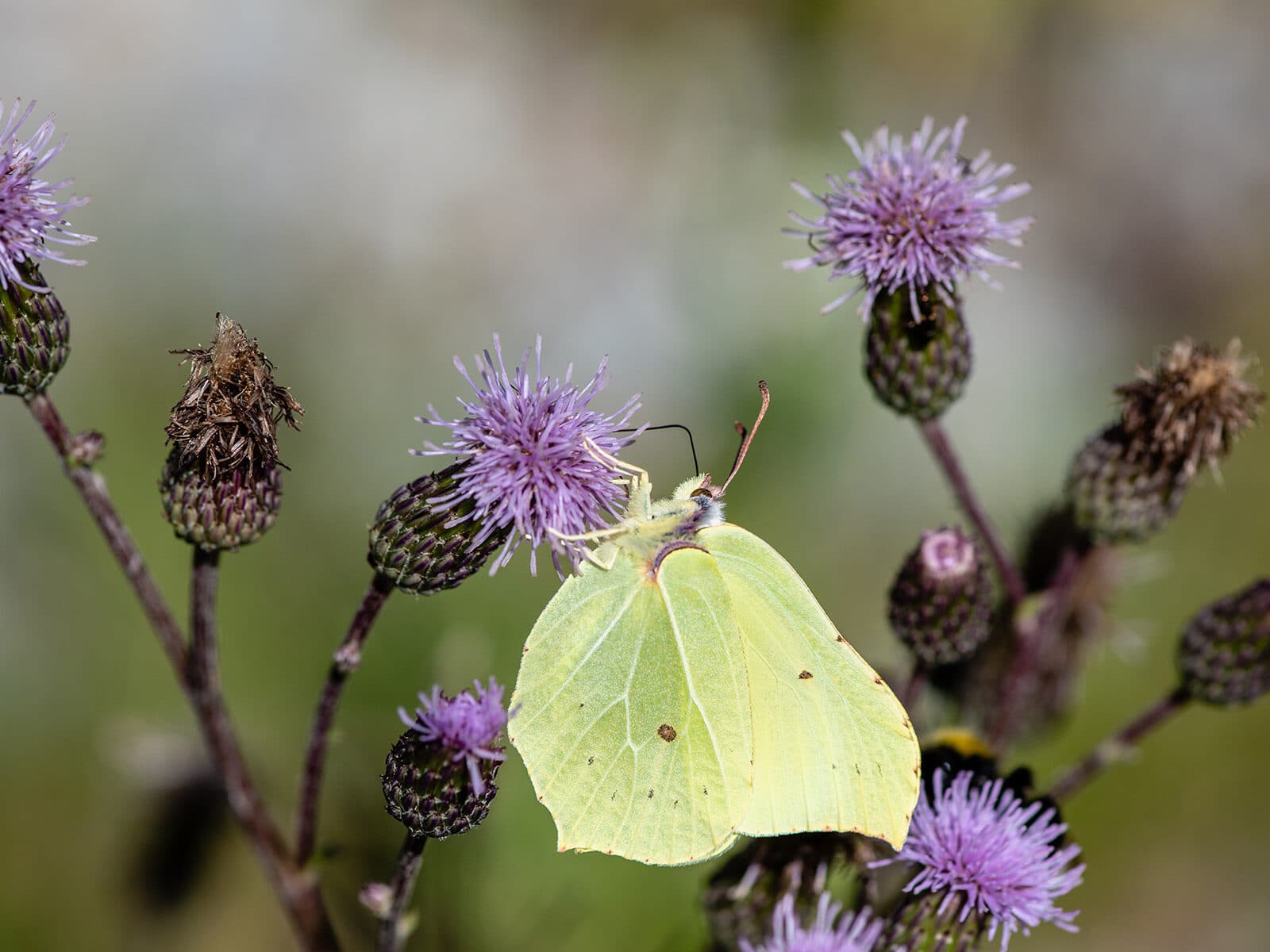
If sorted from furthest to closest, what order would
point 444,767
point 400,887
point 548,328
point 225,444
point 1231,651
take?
point 548,328, point 1231,651, point 400,887, point 225,444, point 444,767

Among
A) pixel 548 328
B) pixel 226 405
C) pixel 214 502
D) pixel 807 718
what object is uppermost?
pixel 226 405

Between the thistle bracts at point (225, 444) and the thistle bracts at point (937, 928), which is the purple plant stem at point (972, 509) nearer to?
the thistle bracts at point (937, 928)

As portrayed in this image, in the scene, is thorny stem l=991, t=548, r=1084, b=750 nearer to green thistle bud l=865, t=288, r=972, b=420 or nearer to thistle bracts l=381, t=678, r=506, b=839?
green thistle bud l=865, t=288, r=972, b=420

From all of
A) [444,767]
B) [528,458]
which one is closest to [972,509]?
[528,458]

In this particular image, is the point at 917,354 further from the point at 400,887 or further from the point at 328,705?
the point at 400,887

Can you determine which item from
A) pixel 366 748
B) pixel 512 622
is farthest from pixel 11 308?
pixel 512 622

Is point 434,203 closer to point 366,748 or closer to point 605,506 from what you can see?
point 366,748

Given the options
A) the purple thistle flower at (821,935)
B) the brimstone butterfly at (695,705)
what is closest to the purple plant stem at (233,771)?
the brimstone butterfly at (695,705)
